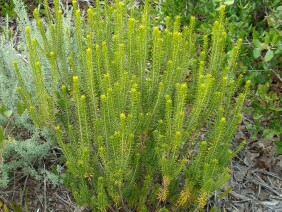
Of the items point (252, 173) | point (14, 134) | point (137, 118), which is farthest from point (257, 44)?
point (14, 134)

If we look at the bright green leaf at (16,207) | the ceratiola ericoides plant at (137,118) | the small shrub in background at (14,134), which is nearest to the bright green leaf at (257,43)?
the ceratiola ericoides plant at (137,118)

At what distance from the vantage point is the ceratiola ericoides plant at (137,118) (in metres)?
1.80

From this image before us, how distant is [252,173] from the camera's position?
2775 mm

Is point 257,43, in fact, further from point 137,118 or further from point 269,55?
point 137,118

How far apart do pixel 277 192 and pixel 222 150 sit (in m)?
0.93

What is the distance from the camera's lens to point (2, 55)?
99.9 inches

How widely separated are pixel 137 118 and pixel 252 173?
1182mm

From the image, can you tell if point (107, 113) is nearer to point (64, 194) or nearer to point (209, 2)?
point (64, 194)

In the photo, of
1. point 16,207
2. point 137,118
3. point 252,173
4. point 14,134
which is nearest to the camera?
point 137,118

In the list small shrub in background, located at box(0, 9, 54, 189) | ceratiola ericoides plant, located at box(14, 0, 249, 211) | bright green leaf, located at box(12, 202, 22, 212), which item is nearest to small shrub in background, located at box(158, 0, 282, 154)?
ceratiola ericoides plant, located at box(14, 0, 249, 211)

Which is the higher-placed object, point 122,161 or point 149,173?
point 122,161

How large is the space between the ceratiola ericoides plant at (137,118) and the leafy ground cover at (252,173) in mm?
356

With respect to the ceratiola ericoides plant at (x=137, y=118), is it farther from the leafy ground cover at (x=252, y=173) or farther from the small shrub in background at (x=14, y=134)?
the leafy ground cover at (x=252, y=173)

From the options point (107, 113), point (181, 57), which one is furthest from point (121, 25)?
point (107, 113)
